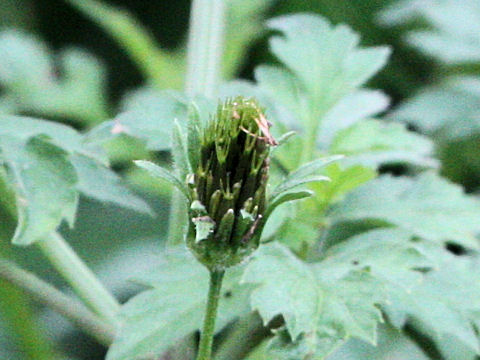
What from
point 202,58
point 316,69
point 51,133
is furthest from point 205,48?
point 51,133

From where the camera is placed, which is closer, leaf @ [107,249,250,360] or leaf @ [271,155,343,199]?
leaf @ [271,155,343,199]

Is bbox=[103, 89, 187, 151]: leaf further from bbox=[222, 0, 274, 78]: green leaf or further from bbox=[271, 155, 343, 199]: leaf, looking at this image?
bbox=[222, 0, 274, 78]: green leaf

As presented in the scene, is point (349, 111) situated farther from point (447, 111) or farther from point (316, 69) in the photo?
point (447, 111)

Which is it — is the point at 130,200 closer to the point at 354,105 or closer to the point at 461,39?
the point at 354,105

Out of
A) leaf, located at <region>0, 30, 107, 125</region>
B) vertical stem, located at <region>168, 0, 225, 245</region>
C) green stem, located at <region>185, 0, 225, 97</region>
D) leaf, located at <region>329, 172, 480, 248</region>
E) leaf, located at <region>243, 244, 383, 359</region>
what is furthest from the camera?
leaf, located at <region>0, 30, 107, 125</region>

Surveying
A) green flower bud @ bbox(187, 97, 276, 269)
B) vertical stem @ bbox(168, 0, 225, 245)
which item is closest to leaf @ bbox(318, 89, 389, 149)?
vertical stem @ bbox(168, 0, 225, 245)

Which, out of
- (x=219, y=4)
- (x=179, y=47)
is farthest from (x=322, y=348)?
(x=179, y=47)

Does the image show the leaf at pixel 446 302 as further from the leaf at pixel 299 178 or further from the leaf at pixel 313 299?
the leaf at pixel 299 178

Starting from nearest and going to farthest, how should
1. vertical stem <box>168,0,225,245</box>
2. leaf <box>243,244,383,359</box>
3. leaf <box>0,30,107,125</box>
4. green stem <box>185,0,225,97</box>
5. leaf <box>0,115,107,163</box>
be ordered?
leaf <box>243,244,383,359</box> → leaf <box>0,115,107,163</box> → vertical stem <box>168,0,225,245</box> → green stem <box>185,0,225,97</box> → leaf <box>0,30,107,125</box>
